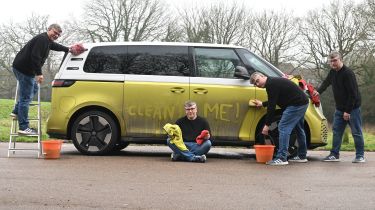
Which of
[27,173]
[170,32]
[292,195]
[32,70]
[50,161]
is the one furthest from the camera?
[170,32]

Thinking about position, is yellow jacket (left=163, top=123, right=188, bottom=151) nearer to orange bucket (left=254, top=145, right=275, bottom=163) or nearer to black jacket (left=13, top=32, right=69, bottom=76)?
orange bucket (left=254, top=145, right=275, bottom=163)

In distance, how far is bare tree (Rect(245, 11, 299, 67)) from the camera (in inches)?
1896

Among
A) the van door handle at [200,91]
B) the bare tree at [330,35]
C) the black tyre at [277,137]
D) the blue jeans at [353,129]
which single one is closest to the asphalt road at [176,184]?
the black tyre at [277,137]

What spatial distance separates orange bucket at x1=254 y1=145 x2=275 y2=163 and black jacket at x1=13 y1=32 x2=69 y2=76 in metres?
3.91

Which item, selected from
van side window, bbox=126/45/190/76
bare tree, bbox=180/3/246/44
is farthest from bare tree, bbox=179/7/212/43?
van side window, bbox=126/45/190/76

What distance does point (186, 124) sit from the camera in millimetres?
9797

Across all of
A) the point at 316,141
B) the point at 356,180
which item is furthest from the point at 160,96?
the point at 356,180

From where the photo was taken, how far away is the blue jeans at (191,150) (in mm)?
9586

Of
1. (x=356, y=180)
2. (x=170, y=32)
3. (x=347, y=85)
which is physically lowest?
(x=356, y=180)

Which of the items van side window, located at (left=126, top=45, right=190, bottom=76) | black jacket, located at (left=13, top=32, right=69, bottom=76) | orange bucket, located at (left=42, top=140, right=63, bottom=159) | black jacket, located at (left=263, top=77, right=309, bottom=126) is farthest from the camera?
van side window, located at (left=126, top=45, right=190, bottom=76)

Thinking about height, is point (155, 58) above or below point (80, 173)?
above

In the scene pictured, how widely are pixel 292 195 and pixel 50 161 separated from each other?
14.2 ft

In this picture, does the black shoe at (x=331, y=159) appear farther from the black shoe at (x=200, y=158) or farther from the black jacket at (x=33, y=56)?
the black jacket at (x=33, y=56)

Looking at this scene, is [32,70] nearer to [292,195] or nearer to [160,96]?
[160,96]
